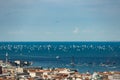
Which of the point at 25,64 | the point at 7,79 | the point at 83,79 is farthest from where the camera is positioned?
the point at 25,64

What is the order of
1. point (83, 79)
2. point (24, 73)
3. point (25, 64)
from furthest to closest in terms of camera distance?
point (25, 64) → point (24, 73) → point (83, 79)

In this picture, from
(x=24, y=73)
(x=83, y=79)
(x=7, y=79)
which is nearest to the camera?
(x=7, y=79)

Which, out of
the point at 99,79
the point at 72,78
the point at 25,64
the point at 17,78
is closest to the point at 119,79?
the point at 99,79

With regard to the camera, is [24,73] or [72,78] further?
[24,73]

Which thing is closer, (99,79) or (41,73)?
(99,79)

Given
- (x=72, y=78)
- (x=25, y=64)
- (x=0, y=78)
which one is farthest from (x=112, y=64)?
(x=0, y=78)

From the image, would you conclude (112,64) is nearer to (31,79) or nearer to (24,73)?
(24,73)

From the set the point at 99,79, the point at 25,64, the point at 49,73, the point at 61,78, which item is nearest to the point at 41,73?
the point at 49,73

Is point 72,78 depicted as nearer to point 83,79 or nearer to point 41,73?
point 83,79
